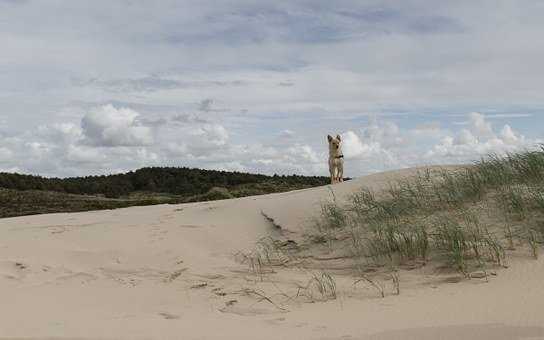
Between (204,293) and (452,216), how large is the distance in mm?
3654

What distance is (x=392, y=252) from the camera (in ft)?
21.5

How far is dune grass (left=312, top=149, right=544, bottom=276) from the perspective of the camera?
19.9 ft

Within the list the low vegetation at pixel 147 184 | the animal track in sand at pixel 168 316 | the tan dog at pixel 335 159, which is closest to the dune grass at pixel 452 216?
the animal track in sand at pixel 168 316

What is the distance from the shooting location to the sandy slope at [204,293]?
411 centimetres

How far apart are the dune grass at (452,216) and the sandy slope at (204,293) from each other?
46 centimetres

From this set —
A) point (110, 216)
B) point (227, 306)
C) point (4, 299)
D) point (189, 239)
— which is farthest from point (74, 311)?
point (110, 216)

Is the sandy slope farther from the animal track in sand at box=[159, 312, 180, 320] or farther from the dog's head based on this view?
the dog's head

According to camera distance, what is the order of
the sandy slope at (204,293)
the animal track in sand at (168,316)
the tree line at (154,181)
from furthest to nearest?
1. the tree line at (154,181)
2. the animal track in sand at (168,316)
3. the sandy slope at (204,293)

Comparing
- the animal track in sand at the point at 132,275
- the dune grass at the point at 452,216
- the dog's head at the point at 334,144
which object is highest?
the dog's head at the point at 334,144

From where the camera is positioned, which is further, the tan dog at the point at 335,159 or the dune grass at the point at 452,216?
the tan dog at the point at 335,159

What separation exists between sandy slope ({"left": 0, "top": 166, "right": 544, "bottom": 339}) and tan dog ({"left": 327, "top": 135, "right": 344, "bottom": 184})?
3.77m

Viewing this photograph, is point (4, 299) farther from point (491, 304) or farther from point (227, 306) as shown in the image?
point (491, 304)

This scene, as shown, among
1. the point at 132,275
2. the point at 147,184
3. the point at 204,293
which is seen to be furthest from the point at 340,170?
the point at 147,184

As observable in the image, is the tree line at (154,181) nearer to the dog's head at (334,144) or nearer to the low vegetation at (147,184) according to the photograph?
the low vegetation at (147,184)
